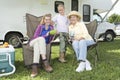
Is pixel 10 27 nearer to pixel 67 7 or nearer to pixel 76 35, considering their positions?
pixel 67 7

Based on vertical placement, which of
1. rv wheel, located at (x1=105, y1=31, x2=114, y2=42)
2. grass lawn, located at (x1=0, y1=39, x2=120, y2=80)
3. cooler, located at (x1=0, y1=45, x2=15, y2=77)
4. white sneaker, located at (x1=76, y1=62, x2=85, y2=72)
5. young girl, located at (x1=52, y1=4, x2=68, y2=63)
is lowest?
rv wheel, located at (x1=105, y1=31, x2=114, y2=42)

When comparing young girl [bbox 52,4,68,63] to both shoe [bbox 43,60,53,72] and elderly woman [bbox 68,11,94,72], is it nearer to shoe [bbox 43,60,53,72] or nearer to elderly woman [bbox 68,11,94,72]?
elderly woman [bbox 68,11,94,72]

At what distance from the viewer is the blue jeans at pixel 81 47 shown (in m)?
5.83

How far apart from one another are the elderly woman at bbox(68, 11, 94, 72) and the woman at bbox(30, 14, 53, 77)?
48 cm

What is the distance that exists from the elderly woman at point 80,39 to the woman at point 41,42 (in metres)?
0.48

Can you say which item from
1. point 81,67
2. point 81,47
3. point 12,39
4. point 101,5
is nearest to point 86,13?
point 101,5

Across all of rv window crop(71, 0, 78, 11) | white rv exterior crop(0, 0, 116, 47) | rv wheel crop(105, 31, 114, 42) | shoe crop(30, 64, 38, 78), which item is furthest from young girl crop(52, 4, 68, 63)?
rv wheel crop(105, 31, 114, 42)

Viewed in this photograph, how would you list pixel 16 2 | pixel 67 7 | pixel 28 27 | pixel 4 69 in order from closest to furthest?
pixel 4 69 < pixel 28 27 < pixel 16 2 < pixel 67 7

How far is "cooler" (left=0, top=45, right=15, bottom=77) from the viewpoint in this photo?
5504 mm

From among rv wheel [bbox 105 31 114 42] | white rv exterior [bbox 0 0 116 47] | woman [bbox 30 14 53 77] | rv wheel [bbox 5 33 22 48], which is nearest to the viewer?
woman [bbox 30 14 53 77]

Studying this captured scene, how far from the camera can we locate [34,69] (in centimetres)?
564

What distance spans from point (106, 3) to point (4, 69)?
7.50 metres

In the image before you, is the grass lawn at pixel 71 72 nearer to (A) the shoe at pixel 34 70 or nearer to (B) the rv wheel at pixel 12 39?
(A) the shoe at pixel 34 70

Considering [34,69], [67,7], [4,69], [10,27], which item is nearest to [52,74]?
[34,69]
